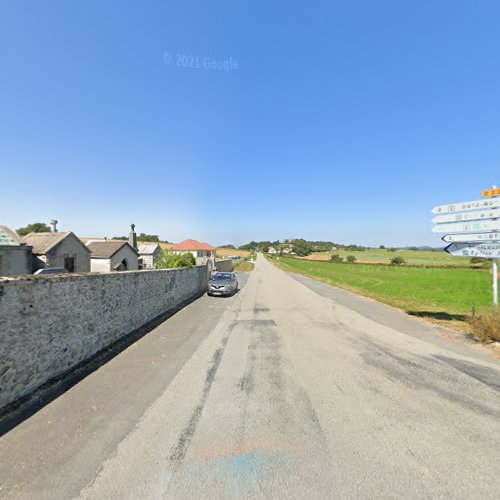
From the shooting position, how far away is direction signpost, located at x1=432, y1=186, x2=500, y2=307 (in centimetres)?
854

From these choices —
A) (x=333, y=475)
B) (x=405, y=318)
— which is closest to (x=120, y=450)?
(x=333, y=475)

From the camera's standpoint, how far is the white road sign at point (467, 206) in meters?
8.55

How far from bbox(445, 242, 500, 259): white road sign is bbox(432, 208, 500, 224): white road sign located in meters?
0.92

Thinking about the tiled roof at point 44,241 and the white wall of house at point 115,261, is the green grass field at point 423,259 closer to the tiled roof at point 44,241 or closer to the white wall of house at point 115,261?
the white wall of house at point 115,261

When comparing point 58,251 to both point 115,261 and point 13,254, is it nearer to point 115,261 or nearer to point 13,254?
point 13,254

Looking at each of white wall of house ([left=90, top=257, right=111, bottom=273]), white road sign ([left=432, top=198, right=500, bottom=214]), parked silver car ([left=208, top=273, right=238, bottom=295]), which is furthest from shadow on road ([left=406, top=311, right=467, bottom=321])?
white wall of house ([left=90, top=257, right=111, bottom=273])

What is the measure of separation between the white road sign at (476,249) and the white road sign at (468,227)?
535 millimetres

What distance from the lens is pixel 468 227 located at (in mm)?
9086

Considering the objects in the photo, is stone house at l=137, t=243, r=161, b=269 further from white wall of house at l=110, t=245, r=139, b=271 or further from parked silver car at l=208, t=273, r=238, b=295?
parked silver car at l=208, t=273, r=238, b=295

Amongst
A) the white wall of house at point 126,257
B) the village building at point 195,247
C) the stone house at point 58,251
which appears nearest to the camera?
the stone house at point 58,251

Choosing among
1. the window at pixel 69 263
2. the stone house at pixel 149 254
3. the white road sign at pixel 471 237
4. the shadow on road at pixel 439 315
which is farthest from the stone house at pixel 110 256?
the white road sign at pixel 471 237

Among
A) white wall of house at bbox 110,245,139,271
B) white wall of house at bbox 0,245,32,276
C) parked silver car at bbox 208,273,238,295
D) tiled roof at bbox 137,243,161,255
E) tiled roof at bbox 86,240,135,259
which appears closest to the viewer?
white wall of house at bbox 0,245,32,276

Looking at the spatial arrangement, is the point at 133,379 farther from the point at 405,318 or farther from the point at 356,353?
the point at 405,318

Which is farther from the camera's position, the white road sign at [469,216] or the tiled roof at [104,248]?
the tiled roof at [104,248]
